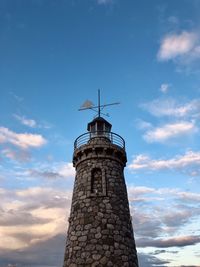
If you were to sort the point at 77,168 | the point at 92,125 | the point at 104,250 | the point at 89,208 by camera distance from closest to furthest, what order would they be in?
the point at 104,250, the point at 89,208, the point at 77,168, the point at 92,125

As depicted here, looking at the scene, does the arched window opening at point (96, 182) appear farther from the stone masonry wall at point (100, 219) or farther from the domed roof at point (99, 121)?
the domed roof at point (99, 121)

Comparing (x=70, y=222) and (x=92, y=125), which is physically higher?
(x=92, y=125)

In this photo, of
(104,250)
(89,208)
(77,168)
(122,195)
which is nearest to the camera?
(104,250)

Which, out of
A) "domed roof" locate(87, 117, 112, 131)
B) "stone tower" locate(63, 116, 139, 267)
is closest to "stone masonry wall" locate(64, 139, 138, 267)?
"stone tower" locate(63, 116, 139, 267)

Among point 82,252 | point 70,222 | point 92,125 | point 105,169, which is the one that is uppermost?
point 92,125

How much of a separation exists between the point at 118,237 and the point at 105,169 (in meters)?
4.50

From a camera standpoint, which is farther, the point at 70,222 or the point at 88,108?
the point at 88,108

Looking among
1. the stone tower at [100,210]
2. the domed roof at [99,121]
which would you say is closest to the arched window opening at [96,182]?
the stone tower at [100,210]

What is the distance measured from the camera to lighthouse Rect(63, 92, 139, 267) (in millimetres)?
17594

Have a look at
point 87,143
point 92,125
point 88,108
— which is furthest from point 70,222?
point 88,108

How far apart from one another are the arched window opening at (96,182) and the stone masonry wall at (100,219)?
192 mm

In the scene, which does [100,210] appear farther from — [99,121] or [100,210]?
[99,121]

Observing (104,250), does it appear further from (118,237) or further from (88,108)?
(88,108)

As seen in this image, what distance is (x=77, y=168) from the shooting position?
21.9 meters
